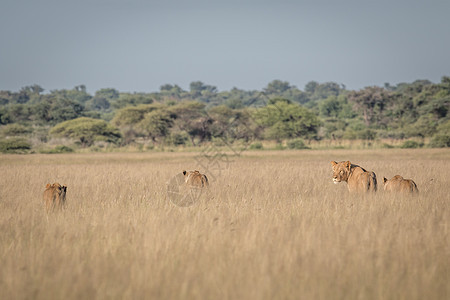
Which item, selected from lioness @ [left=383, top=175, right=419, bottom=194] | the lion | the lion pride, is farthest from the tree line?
the lion

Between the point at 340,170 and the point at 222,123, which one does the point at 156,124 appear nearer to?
the point at 222,123

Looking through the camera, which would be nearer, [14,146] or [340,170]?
[340,170]

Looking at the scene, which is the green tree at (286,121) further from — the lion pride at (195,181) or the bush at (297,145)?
the lion pride at (195,181)

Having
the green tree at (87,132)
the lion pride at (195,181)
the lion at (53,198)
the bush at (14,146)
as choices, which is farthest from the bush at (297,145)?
the lion at (53,198)

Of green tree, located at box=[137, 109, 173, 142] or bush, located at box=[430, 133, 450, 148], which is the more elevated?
green tree, located at box=[137, 109, 173, 142]

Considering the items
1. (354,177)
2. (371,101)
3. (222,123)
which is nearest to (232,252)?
(354,177)

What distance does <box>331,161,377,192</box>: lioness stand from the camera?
9.11 metres

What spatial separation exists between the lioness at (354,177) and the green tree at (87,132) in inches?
1627

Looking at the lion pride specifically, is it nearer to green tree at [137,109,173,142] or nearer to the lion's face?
the lion's face

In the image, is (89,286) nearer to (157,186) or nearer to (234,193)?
(234,193)

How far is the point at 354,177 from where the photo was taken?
30.6 ft

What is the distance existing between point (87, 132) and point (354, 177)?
42.5 metres

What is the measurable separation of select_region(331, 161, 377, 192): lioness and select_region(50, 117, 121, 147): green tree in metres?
41.3

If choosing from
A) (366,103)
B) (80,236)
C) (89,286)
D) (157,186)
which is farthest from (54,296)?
(366,103)
